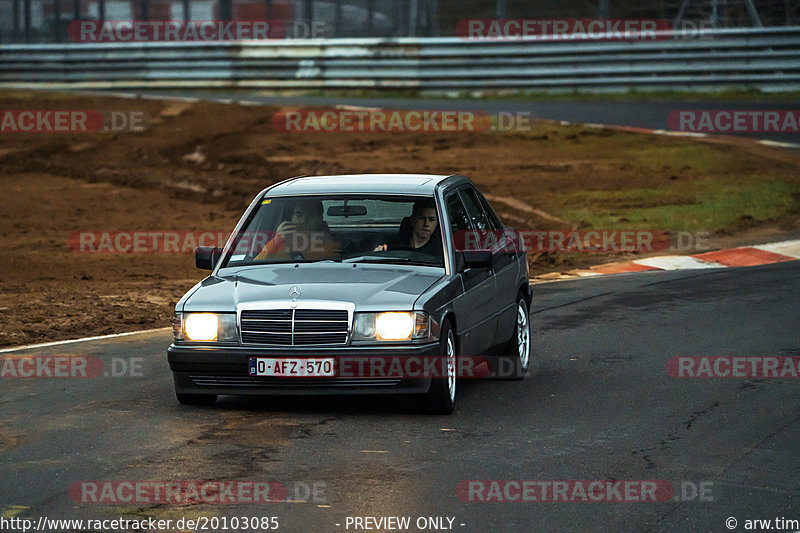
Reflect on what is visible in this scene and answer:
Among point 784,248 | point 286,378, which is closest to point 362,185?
point 286,378

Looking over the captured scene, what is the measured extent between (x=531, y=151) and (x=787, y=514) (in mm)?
18670

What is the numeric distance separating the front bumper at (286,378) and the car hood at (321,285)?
258 mm

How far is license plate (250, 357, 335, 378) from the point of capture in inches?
309

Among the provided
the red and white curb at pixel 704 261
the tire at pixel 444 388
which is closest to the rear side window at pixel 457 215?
the tire at pixel 444 388

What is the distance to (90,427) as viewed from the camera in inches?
310

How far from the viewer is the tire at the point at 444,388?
7996 millimetres

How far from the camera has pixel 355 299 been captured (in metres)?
7.95

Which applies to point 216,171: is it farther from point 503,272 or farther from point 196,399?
point 196,399

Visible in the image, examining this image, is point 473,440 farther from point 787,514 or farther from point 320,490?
point 787,514

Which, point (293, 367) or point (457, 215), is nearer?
point (293, 367)

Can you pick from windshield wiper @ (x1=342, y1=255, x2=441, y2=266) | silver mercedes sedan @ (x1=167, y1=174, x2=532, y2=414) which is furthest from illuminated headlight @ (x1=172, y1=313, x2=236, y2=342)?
windshield wiper @ (x1=342, y1=255, x2=441, y2=266)

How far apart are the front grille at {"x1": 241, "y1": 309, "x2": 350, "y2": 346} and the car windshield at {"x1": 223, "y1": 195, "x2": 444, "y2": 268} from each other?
91 centimetres

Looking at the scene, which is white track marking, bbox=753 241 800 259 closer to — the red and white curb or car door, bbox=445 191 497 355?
the red and white curb

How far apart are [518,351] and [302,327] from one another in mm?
2465
